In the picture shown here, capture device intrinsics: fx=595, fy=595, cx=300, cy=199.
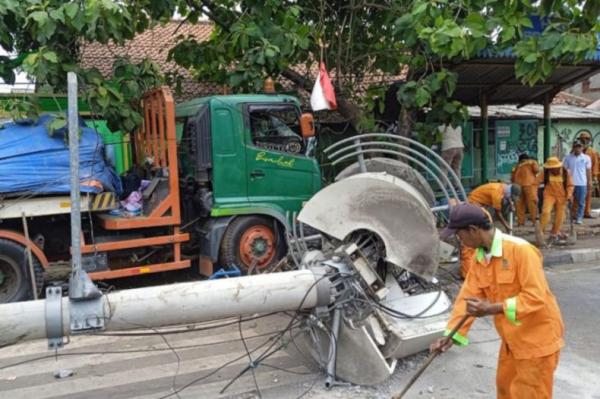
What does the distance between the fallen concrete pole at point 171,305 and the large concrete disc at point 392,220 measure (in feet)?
3.58

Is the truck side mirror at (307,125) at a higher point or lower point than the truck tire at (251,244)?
higher

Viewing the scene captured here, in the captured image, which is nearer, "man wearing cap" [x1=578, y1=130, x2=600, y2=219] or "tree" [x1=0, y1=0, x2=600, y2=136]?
"tree" [x1=0, y1=0, x2=600, y2=136]

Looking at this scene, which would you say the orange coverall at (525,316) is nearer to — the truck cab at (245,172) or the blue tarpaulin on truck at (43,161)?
the truck cab at (245,172)

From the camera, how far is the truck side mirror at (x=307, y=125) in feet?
24.0

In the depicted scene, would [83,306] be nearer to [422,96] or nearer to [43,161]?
[43,161]

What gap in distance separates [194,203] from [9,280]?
7.60ft

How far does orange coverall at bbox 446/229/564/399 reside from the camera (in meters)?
2.90

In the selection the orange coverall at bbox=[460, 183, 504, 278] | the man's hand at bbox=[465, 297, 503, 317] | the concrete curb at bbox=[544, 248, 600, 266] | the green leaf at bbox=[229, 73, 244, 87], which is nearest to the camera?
the man's hand at bbox=[465, 297, 503, 317]

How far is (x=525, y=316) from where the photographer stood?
2.98m

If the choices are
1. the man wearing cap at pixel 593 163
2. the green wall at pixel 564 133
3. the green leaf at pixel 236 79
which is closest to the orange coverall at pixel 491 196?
the green leaf at pixel 236 79

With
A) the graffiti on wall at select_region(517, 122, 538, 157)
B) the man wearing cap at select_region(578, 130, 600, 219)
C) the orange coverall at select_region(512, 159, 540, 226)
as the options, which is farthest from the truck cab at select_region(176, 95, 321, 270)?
the graffiti on wall at select_region(517, 122, 538, 157)

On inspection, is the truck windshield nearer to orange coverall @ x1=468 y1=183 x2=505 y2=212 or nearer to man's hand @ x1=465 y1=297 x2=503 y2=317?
orange coverall @ x1=468 y1=183 x2=505 y2=212

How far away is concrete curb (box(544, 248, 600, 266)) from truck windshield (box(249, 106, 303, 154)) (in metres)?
4.13

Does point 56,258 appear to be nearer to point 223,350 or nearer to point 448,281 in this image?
point 223,350
